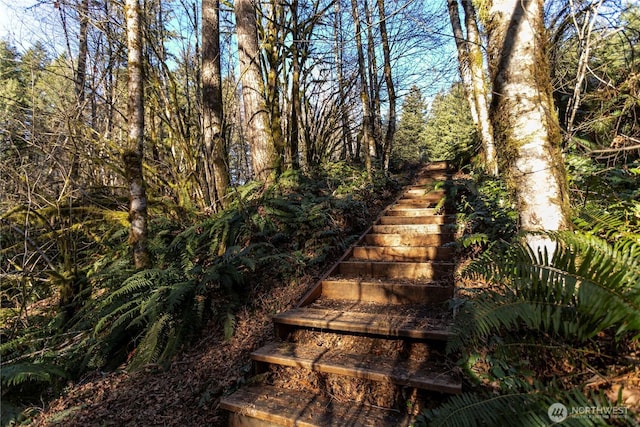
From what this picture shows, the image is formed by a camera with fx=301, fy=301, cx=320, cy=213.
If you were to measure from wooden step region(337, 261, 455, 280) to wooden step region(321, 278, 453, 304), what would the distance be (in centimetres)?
19

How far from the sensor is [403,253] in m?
3.74

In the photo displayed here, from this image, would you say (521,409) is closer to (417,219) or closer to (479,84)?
(417,219)

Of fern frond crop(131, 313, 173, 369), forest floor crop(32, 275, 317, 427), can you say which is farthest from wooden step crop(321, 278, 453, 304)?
fern frond crop(131, 313, 173, 369)

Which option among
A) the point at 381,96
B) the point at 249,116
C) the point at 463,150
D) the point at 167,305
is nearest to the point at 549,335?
the point at 167,305

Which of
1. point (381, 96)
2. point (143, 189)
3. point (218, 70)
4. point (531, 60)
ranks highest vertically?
point (381, 96)

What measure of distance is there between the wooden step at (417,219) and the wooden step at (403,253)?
993mm

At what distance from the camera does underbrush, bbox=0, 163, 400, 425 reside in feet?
9.46

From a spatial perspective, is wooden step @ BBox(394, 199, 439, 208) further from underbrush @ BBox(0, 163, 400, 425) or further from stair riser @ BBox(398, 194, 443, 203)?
underbrush @ BBox(0, 163, 400, 425)

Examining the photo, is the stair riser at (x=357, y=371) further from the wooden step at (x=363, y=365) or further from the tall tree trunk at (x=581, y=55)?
the tall tree trunk at (x=581, y=55)

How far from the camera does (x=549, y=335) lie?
5.78 ft

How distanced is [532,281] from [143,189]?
4.09 metres

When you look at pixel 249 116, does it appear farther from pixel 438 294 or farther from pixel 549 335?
pixel 549 335

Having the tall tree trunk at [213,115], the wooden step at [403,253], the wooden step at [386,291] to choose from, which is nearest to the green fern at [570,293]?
the wooden step at [386,291]

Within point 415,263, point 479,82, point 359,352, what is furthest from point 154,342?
point 479,82
